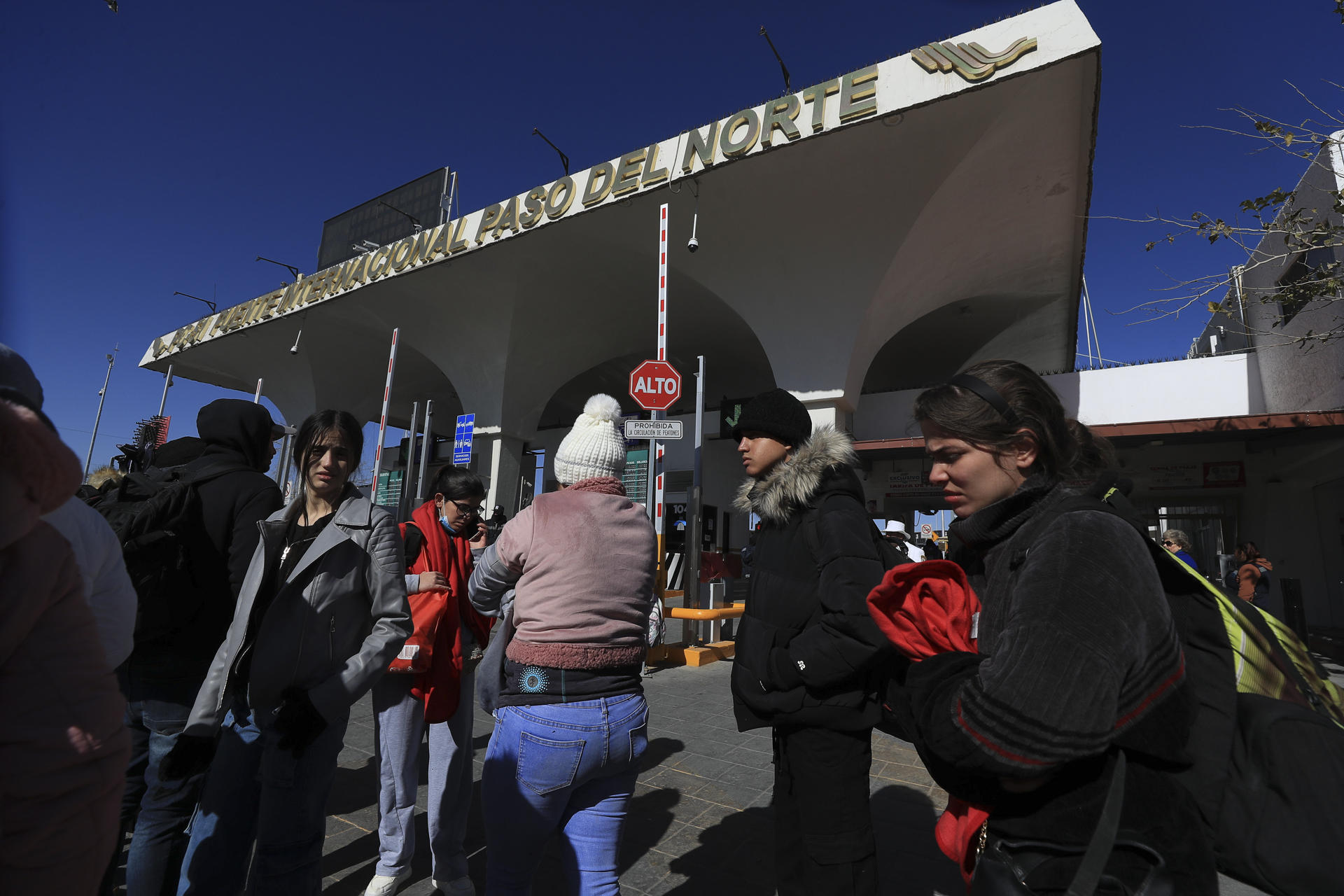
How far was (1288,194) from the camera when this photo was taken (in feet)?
17.4

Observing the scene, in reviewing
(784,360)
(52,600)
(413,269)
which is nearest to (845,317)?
(784,360)

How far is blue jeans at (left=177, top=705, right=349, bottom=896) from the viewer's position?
1.85 m

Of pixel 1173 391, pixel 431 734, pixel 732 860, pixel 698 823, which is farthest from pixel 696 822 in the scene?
pixel 1173 391

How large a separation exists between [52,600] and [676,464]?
16.4m

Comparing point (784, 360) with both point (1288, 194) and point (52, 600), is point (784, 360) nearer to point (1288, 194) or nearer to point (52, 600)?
point (1288, 194)

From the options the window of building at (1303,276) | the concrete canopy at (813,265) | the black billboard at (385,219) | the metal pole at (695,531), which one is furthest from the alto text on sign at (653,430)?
the black billboard at (385,219)

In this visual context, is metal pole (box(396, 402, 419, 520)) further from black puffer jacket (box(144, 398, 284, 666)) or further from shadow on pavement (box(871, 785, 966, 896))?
shadow on pavement (box(871, 785, 966, 896))

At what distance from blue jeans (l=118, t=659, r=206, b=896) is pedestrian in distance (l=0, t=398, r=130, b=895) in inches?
59.0

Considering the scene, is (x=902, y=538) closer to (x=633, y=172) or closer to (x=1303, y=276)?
(x=633, y=172)

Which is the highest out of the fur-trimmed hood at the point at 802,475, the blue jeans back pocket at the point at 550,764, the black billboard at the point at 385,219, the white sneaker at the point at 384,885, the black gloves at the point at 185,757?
the black billboard at the point at 385,219

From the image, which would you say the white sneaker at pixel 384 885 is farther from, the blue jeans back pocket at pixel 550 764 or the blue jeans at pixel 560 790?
the blue jeans back pocket at pixel 550 764

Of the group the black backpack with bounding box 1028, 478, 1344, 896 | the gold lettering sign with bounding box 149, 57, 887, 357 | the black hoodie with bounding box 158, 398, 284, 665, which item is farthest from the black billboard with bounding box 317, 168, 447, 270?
the black backpack with bounding box 1028, 478, 1344, 896

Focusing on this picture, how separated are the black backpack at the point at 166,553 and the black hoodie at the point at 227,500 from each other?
22 mm

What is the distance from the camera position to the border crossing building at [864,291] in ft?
28.1
